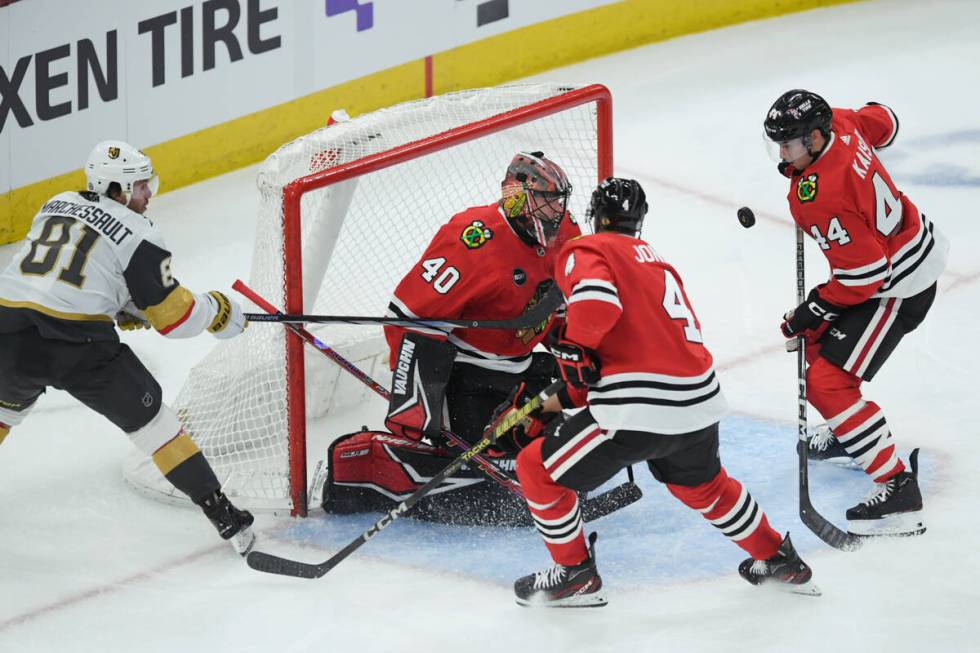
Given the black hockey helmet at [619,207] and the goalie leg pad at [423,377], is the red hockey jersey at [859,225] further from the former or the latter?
the goalie leg pad at [423,377]

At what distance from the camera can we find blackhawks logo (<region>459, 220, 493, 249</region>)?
3.51 metres

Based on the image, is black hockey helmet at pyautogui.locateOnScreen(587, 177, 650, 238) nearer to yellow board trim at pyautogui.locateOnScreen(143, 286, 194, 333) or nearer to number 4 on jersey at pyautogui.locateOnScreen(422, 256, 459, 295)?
number 4 on jersey at pyautogui.locateOnScreen(422, 256, 459, 295)

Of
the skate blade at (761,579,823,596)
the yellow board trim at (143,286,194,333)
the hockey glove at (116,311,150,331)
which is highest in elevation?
the yellow board trim at (143,286,194,333)

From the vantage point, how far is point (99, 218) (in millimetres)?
3334

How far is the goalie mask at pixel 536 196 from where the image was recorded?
3416 millimetres

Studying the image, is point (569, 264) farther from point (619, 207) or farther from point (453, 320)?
point (453, 320)

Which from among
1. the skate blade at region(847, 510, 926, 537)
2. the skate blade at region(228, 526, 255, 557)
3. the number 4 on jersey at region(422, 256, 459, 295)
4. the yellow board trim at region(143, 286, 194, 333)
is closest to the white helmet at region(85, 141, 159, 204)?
the yellow board trim at region(143, 286, 194, 333)

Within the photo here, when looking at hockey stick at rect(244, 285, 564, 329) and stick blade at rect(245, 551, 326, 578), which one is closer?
stick blade at rect(245, 551, 326, 578)

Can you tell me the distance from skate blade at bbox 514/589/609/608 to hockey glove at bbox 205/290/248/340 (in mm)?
951

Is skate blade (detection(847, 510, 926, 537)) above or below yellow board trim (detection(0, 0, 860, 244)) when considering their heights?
below

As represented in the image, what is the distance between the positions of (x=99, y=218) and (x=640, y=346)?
50.5 inches

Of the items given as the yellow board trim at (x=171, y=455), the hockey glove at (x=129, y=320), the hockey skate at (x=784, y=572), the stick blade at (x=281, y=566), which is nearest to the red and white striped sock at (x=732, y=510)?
the hockey skate at (x=784, y=572)

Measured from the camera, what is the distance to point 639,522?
3.68 meters

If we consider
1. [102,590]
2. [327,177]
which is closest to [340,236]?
[327,177]
